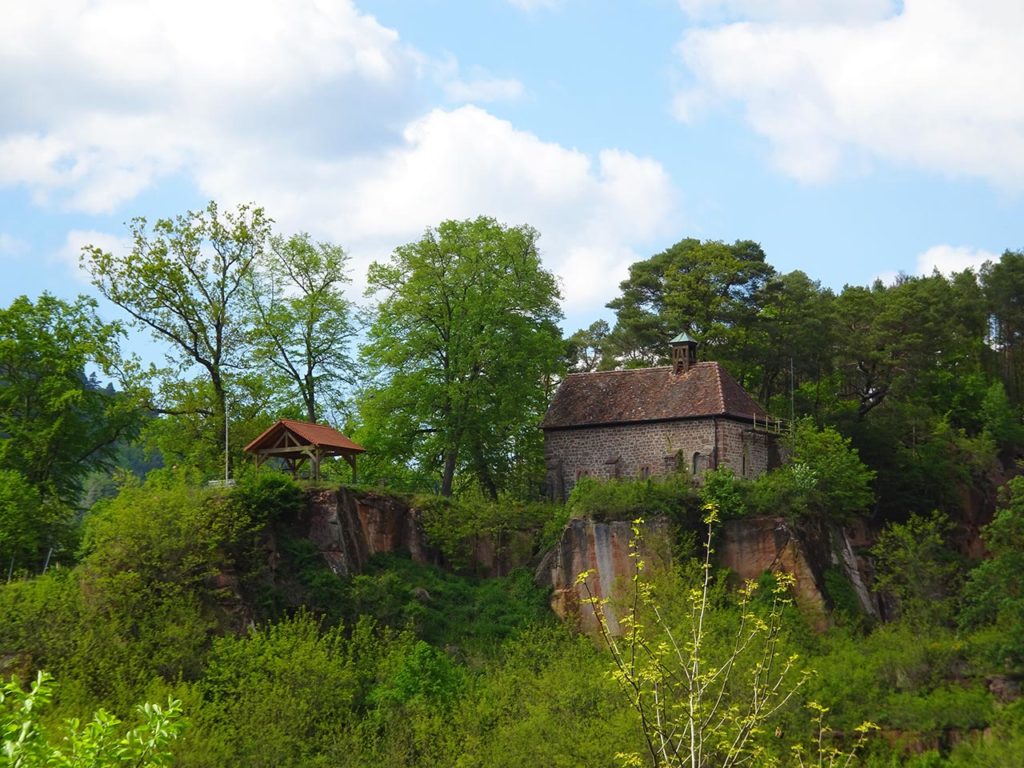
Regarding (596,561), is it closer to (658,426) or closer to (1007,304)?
(658,426)

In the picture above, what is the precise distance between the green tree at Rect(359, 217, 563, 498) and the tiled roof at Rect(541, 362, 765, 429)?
53.0 inches

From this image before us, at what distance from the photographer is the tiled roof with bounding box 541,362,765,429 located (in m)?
50.7

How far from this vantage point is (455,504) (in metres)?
48.9

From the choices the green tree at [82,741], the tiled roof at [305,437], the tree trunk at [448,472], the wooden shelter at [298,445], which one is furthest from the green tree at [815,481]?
the green tree at [82,741]

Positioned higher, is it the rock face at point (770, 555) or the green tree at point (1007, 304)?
the green tree at point (1007, 304)

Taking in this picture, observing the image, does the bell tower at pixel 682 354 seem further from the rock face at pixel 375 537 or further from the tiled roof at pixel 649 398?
the rock face at pixel 375 537

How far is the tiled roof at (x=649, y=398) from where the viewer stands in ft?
166

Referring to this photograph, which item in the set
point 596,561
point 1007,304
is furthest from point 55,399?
point 1007,304

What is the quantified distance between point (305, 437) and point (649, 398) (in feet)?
45.3

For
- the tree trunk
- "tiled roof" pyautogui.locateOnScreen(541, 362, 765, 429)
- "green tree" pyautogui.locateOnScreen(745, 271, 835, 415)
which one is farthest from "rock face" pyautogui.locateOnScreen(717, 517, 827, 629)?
"green tree" pyautogui.locateOnScreen(745, 271, 835, 415)

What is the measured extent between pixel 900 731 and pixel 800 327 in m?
24.7

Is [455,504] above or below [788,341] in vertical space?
below

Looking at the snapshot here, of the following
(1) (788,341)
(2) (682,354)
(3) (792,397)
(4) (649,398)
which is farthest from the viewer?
(1) (788,341)

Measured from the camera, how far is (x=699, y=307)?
195ft
